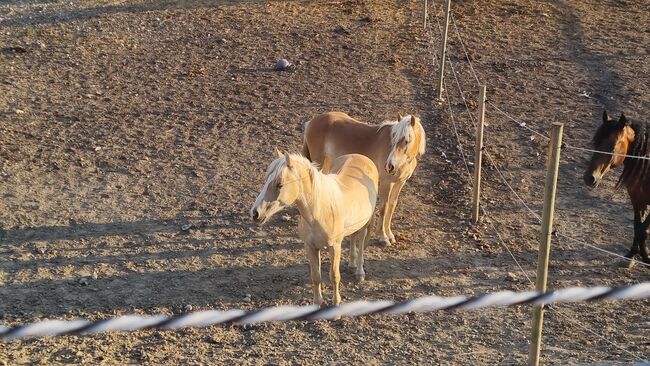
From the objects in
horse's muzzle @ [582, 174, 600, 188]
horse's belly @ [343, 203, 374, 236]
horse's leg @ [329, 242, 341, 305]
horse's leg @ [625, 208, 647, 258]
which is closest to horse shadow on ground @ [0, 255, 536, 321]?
horse's leg @ [329, 242, 341, 305]

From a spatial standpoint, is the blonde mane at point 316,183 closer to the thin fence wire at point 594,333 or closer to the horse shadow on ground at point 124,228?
the horse shadow on ground at point 124,228

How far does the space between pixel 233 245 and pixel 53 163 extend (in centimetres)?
284

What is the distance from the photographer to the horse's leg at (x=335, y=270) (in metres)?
5.30

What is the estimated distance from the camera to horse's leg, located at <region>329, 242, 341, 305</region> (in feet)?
17.4

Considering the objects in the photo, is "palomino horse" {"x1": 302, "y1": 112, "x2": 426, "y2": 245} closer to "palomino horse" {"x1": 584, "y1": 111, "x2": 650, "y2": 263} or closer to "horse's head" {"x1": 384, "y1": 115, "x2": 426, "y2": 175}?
"horse's head" {"x1": 384, "y1": 115, "x2": 426, "y2": 175}

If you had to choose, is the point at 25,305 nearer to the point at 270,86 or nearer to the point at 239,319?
the point at 239,319

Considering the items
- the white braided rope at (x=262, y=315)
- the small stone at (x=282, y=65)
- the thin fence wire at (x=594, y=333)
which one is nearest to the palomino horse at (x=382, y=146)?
the thin fence wire at (x=594, y=333)

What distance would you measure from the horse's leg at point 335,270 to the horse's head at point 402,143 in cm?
100

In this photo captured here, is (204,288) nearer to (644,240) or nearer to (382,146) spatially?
(382,146)

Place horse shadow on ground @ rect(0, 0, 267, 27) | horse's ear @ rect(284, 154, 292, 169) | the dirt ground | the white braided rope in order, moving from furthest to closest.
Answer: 1. horse shadow on ground @ rect(0, 0, 267, 27)
2. the dirt ground
3. horse's ear @ rect(284, 154, 292, 169)
4. the white braided rope

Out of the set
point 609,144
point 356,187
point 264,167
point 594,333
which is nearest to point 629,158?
point 609,144

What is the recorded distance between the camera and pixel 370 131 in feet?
21.4

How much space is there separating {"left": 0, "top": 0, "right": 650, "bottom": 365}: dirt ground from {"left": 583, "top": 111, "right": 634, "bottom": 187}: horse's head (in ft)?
2.59

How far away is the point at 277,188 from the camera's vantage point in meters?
4.76
